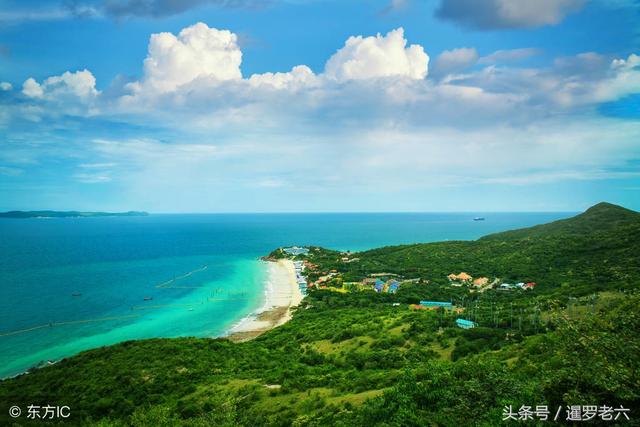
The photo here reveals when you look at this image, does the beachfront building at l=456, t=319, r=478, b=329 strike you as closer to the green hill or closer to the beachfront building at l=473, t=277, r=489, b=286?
the green hill

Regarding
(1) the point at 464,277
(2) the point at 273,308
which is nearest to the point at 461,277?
(1) the point at 464,277

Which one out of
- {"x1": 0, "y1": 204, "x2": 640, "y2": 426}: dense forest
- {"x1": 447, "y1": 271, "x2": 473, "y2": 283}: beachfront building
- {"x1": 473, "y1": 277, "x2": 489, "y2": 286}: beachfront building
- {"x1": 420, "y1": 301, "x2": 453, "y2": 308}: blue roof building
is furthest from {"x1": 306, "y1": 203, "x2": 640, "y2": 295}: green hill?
{"x1": 420, "y1": 301, "x2": 453, "y2": 308}: blue roof building

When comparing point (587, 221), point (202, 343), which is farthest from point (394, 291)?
point (587, 221)

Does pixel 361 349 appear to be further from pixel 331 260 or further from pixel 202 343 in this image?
pixel 331 260

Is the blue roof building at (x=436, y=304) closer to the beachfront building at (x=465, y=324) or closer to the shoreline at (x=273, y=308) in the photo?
the beachfront building at (x=465, y=324)

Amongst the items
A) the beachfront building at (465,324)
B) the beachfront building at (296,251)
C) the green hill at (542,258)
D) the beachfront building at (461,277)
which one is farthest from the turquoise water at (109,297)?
the beachfront building at (461,277)

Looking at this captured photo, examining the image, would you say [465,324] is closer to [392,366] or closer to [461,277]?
[392,366]
